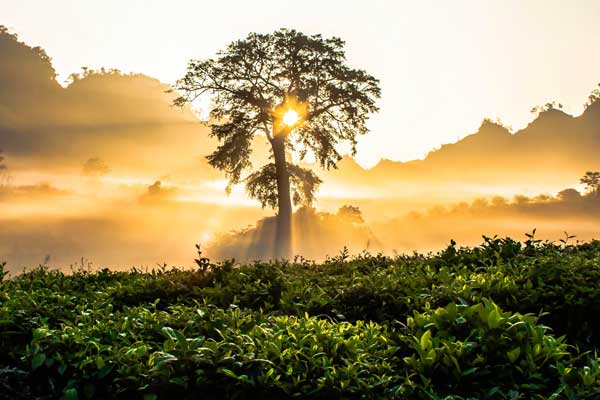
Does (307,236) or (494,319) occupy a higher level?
(494,319)

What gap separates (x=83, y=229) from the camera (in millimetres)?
62719

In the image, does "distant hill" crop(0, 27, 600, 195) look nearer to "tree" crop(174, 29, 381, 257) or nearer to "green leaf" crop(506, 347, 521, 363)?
"tree" crop(174, 29, 381, 257)

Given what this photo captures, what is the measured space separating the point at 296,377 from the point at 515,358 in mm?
1344

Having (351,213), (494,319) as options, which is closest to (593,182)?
(351,213)

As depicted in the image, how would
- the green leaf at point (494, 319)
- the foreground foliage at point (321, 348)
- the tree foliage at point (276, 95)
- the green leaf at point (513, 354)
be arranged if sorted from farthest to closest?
the tree foliage at point (276, 95) < the green leaf at point (494, 319) < the green leaf at point (513, 354) < the foreground foliage at point (321, 348)

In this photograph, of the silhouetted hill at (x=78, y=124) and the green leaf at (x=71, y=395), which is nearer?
the green leaf at (x=71, y=395)

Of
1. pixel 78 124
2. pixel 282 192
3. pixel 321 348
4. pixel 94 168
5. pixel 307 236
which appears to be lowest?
pixel 307 236

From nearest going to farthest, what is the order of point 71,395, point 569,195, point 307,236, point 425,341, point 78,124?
1. point 71,395
2. point 425,341
3. point 307,236
4. point 569,195
5. point 78,124

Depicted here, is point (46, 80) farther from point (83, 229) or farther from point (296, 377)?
point (296, 377)

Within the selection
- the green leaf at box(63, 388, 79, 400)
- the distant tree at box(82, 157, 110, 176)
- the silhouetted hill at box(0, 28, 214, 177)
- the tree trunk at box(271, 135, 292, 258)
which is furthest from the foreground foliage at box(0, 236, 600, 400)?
the silhouetted hill at box(0, 28, 214, 177)

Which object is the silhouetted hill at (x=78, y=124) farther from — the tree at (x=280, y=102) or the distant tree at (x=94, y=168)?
the tree at (x=280, y=102)

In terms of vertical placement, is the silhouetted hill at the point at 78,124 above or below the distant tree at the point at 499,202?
above

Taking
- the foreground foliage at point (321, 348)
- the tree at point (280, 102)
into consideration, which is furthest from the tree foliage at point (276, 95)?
the foreground foliage at point (321, 348)

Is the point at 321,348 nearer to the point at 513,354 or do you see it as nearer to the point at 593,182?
the point at 513,354
